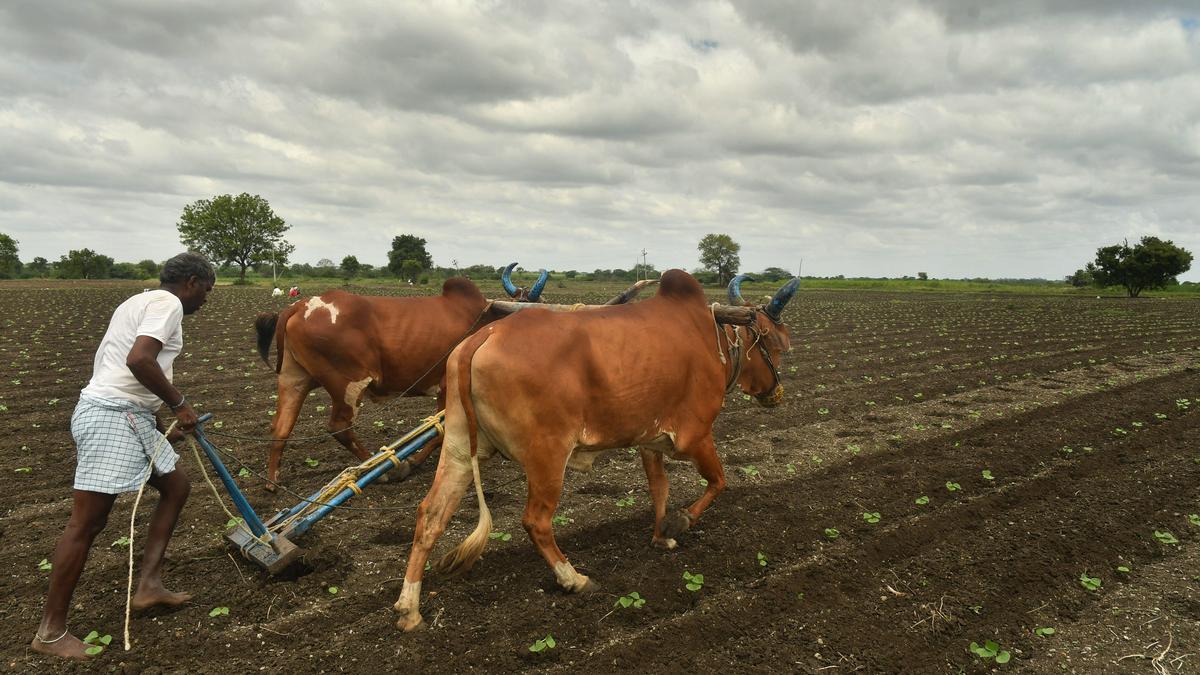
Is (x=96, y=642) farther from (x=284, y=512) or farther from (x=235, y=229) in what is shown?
(x=235, y=229)

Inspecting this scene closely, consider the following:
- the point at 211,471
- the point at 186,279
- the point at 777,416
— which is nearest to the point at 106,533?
the point at 211,471

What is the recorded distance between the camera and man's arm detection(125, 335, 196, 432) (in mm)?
3896

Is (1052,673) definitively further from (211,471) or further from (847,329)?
(847,329)

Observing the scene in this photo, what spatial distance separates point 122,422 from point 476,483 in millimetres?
2237

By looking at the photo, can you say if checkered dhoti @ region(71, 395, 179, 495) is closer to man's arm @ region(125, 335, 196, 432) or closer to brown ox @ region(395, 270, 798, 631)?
man's arm @ region(125, 335, 196, 432)

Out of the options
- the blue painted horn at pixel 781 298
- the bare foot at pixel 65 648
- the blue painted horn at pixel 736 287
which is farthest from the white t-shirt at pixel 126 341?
the blue painted horn at pixel 781 298

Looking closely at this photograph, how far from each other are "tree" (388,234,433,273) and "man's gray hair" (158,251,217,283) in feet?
249

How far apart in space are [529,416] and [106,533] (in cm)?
433

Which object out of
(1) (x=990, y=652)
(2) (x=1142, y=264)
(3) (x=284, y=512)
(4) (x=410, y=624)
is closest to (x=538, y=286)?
(3) (x=284, y=512)

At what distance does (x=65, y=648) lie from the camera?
157 inches

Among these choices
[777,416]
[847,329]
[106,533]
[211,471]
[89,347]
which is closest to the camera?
[106,533]

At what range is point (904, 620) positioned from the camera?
4.60 meters

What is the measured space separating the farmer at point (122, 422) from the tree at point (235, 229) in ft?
255

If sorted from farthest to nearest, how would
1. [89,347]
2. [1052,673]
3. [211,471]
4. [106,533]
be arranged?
[89,347] < [211,471] < [106,533] < [1052,673]
